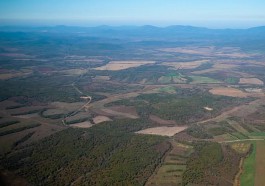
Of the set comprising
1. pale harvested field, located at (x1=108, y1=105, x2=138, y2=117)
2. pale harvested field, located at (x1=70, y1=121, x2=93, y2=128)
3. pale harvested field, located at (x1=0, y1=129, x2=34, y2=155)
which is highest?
pale harvested field, located at (x1=0, y1=129, x2=34, y2=155)

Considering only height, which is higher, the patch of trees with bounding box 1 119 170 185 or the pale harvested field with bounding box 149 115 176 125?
the patch of trees with bounding box 1 119 170 185

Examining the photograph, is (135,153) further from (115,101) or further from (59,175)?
(115,101)

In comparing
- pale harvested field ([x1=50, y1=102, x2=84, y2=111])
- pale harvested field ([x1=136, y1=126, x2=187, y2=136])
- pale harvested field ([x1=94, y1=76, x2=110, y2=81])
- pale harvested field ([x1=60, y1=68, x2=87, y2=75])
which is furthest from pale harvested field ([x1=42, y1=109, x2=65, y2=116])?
pale harvested field ([x1=60, y1=68, x2=87, y2=75])

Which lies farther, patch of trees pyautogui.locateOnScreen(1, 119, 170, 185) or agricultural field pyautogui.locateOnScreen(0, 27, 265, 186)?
agricultural field pyautogui.locateOnScreen(0, 27, 265, 186)

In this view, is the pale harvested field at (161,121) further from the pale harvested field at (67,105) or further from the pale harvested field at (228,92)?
the pale harvested field at (228,92)

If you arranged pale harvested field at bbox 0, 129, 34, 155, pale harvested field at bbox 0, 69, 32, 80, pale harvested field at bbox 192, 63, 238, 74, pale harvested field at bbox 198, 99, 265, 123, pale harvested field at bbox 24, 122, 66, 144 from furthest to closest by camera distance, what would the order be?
pale harvested field at bbox 192, 63, 238, 74 → pale harvested field at bbox 0, 69, 32, 80 → pale harvested field at bbox 198, 99, 265, 123 → pale harvested field at bbox 24, 122, 66, 144 → pale harvested field at bbox 0, 129, 34, 155

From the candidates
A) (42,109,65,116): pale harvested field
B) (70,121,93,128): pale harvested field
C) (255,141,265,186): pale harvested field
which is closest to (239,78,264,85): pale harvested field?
(255,141,265,186): pale harvested field

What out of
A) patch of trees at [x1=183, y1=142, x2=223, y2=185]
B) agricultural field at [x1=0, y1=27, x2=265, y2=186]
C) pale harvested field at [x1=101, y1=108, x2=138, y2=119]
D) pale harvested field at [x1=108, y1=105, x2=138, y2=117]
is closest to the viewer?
patch of trees at [x1=183, y1=142, x2=223, y2=185]

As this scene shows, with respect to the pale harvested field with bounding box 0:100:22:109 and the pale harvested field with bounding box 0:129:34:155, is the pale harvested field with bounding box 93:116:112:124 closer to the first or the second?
the pale harvested field with bounding box 0:129:34:155

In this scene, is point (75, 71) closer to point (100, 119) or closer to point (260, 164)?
point (100, 119)

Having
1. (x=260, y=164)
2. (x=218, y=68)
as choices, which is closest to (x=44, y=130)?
(x=260, y=164)
